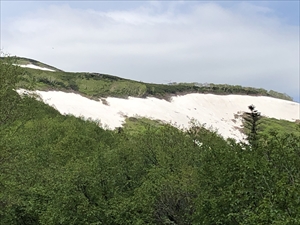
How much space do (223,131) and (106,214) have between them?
133 m

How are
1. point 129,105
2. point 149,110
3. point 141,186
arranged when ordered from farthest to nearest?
1. point 129,105
2. point 149,110
3. point 141,186

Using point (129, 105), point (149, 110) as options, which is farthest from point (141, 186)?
point (129, 105)

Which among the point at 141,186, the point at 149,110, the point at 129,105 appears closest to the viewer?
the point at 141,186

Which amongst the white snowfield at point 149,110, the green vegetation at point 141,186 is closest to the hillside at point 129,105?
the white snowfield at point 149,110

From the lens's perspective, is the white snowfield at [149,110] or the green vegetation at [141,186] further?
the white snowfield at [149,110]

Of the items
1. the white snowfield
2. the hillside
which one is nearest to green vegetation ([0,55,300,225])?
the white snowfield

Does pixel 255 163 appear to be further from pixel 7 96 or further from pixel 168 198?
pixel 7 96

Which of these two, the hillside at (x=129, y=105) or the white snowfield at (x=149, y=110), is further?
the hillside at (x=129, y=105)

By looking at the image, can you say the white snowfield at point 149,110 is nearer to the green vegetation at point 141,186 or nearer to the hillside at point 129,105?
the hillside at point 129,105

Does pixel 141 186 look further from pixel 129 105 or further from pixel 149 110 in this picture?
pixel 129 105

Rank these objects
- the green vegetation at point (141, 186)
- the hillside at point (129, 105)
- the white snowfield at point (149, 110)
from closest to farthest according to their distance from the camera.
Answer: the green vegetation at point (141, 186) → the white snowfield at point (149, 110) → the hillside at point (129, 105)

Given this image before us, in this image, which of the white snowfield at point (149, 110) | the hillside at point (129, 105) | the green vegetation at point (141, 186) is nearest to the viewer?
the green vegetation at point (141, 186)

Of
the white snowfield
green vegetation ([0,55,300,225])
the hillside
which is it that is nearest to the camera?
green vegetation ([0,55,300,225])

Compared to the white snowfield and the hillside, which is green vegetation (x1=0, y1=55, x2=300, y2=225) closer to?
the white snowfield
